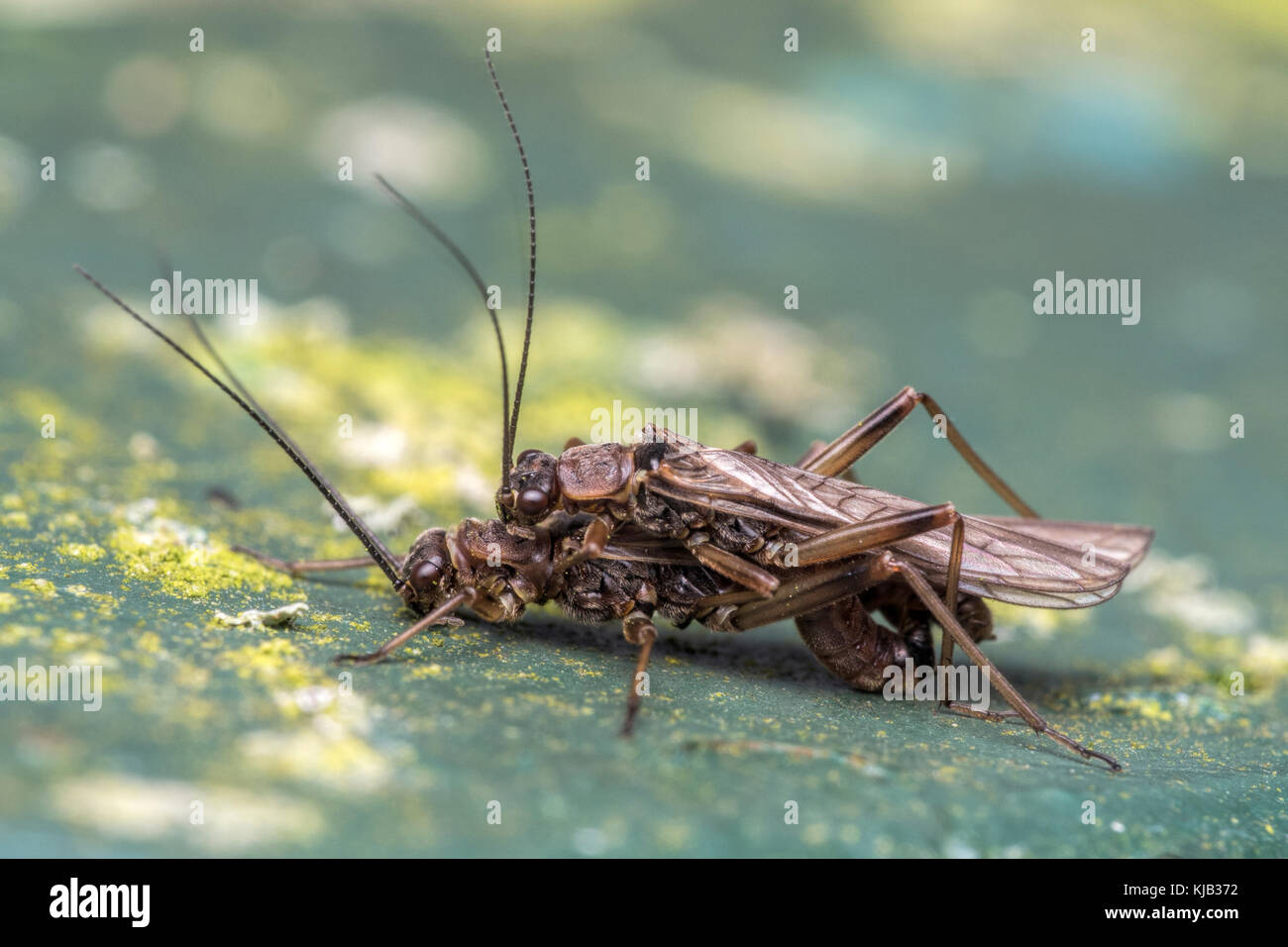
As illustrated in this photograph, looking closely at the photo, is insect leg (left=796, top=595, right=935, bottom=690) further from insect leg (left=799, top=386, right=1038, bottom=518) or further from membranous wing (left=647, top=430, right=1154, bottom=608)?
insect leg (left=799, top=386, right=1038, bottom=518)

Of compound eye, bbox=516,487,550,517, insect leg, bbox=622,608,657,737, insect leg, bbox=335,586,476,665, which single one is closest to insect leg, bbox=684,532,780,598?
insect leg, bbox=622,608,657,737

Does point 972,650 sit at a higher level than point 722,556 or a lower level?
lower

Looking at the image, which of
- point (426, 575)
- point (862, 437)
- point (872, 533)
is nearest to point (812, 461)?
point (862, 437)

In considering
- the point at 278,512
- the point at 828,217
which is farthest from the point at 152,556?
the point at 828,217

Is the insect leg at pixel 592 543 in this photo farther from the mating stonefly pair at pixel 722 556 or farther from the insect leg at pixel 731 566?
the insect leg at pixel 731 566

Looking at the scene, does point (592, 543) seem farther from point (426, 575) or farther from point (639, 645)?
point (426, 575)
